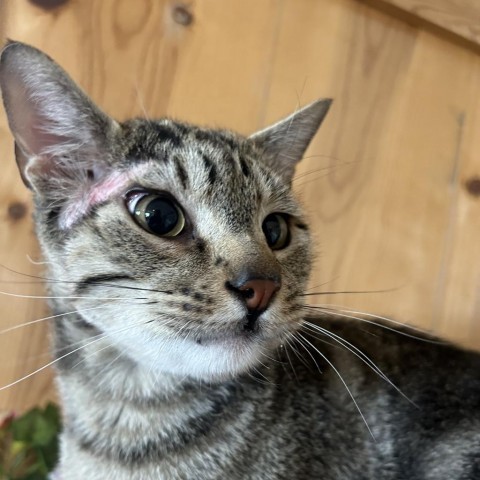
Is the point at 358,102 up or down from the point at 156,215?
up

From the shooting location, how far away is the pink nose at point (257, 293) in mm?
802

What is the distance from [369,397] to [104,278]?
508mm

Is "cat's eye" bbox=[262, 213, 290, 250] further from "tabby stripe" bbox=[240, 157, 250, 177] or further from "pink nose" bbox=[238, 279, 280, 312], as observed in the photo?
"pink nose" bbox=[238, 279, 280, 312]

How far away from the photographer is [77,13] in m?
1.41

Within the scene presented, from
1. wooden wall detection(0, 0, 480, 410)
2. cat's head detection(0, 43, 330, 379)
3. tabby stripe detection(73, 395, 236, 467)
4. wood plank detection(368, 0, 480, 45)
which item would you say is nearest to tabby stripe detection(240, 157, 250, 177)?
cat's head detection(0, 43, 330, 379)

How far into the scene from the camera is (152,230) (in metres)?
0.87

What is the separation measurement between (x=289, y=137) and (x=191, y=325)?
0.48 m

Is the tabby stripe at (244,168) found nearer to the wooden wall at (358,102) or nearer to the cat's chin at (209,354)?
the cat's chin at (209,354)

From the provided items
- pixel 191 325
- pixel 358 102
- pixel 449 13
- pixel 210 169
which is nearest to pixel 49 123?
pixel 210 169

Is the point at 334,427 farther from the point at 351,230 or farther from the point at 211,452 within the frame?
the point at 351,230

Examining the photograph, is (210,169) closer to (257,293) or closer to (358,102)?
(257,293)

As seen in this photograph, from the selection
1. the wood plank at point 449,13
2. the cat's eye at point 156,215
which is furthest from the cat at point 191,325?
the wood plank at point 449,13

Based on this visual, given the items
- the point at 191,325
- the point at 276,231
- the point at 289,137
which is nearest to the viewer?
the point at 191,325

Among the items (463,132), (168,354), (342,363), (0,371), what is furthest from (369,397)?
(463,132)
